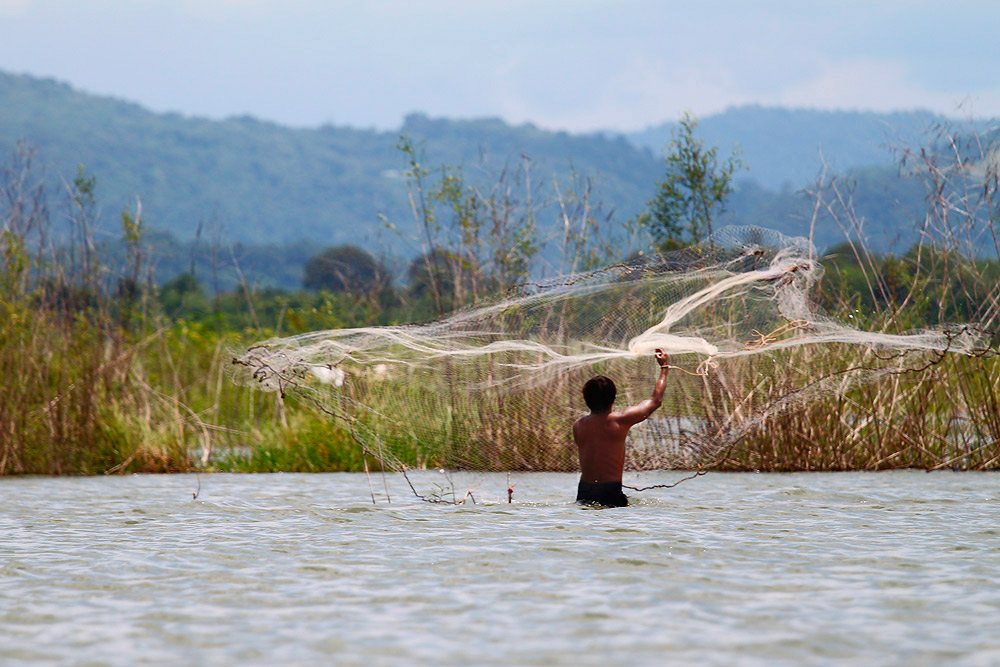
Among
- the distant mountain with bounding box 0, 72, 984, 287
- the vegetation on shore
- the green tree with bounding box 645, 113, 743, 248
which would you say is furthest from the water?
the distant mountain with bounding box 0, 72, 984, 287

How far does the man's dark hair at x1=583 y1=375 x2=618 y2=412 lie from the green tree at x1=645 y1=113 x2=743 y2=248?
4.38 meters

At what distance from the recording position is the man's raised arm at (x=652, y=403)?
859 cm

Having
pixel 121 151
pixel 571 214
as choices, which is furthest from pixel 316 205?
pixel 571 214

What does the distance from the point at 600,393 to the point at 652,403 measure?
487 millimetres

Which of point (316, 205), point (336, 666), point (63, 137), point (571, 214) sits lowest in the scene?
point (336, 666)

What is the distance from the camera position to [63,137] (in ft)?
511

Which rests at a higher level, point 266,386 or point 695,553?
point 266,386

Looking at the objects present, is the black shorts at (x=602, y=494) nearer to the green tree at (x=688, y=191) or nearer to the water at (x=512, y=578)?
the water at (x=512, y=578)

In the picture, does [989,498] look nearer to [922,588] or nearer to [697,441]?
A: [697,441]

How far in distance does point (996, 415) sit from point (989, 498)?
179cm

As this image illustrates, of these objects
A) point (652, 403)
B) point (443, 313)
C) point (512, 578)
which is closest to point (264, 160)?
point (443, 313)

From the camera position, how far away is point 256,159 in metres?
165

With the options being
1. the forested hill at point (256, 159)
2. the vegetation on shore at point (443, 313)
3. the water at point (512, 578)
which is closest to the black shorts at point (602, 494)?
the water at point (512, 578)

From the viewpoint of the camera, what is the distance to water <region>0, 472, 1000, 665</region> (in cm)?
506
